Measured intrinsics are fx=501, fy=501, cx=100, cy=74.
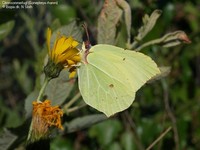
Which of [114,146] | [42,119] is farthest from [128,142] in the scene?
[42,119]

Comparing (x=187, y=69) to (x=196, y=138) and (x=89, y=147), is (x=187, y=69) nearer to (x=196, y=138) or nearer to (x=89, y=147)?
(x=196, y=138)

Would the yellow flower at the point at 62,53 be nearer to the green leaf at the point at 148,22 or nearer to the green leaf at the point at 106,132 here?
the green leaf at the point at 148,22

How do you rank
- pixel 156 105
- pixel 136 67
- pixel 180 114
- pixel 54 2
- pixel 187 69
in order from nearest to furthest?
pixel 136 67 < pixel 54 2 < pixel 180 114 < pixel 187 69 < pixel 156 105

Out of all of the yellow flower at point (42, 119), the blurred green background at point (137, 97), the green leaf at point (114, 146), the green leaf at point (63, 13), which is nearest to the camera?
the yellow flower at point (42, 119)

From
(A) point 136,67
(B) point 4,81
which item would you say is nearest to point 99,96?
(A) point 136,67

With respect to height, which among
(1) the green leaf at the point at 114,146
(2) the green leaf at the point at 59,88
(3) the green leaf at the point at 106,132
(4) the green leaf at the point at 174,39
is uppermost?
(4) the green leaf at the point at 174,39

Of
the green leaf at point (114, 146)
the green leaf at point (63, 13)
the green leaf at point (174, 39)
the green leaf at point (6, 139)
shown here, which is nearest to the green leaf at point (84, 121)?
the green leaf at point (6, 139)
